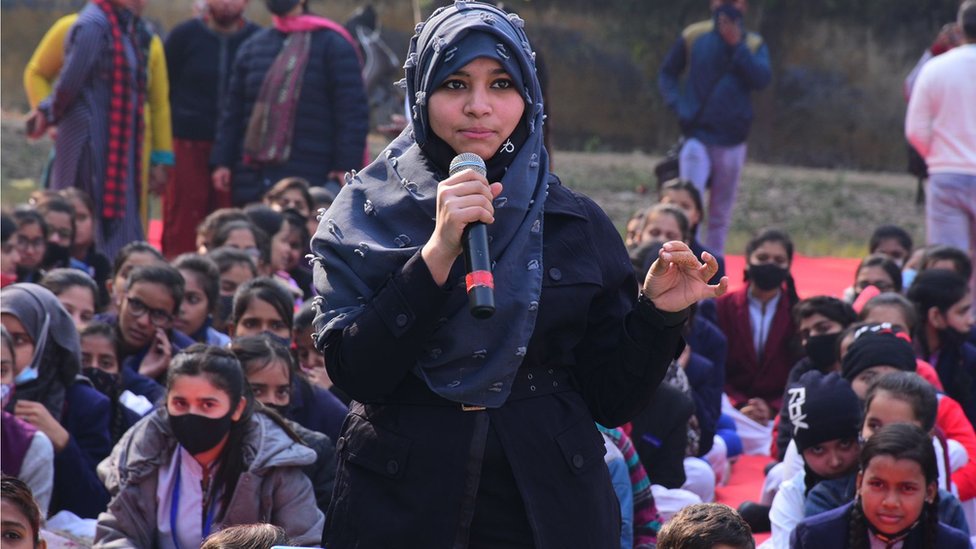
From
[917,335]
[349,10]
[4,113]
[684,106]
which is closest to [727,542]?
[917,335]

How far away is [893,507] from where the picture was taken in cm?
450

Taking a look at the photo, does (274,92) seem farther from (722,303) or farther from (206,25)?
(722,303)

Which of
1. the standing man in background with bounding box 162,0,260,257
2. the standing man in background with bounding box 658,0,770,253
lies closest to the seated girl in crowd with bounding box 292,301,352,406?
the standing man in background with bounding box 162,0,260,257

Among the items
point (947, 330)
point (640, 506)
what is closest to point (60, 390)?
point (640, 506)

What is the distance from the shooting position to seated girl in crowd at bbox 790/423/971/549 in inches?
177

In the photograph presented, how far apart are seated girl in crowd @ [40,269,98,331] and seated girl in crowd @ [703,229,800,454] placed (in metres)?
3.16

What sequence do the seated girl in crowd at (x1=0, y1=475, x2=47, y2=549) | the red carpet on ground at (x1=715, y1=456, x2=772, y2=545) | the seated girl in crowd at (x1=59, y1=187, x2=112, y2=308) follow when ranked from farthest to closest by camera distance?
the seated girl in crowd at (x1=59, y1=187, x2=112, y2=308), the red carpet on ground at (x1=715, y1=456, x2=772, y2=545), the seated girl in crowd at (x1=0, y1=475, x2=47, y2=549)

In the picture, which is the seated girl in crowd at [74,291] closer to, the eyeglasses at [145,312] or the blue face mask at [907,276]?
the eyeglasses at [145,312]

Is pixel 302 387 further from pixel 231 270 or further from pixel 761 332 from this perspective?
pixel 761 332

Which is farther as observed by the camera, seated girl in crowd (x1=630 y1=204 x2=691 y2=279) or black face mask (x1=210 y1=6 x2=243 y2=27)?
black face mask (x1=210 y1=6 x2=243 y2=27)

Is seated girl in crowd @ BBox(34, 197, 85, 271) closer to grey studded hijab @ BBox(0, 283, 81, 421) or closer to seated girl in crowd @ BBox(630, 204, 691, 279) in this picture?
grey studded hijab @ BBox(0, 283, 81, 421)

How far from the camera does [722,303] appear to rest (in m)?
8.18

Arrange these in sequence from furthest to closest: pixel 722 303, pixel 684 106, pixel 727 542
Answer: pixel 684 106
pixel 722 303
pixel 727 542

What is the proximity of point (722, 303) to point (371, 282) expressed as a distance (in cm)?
576
